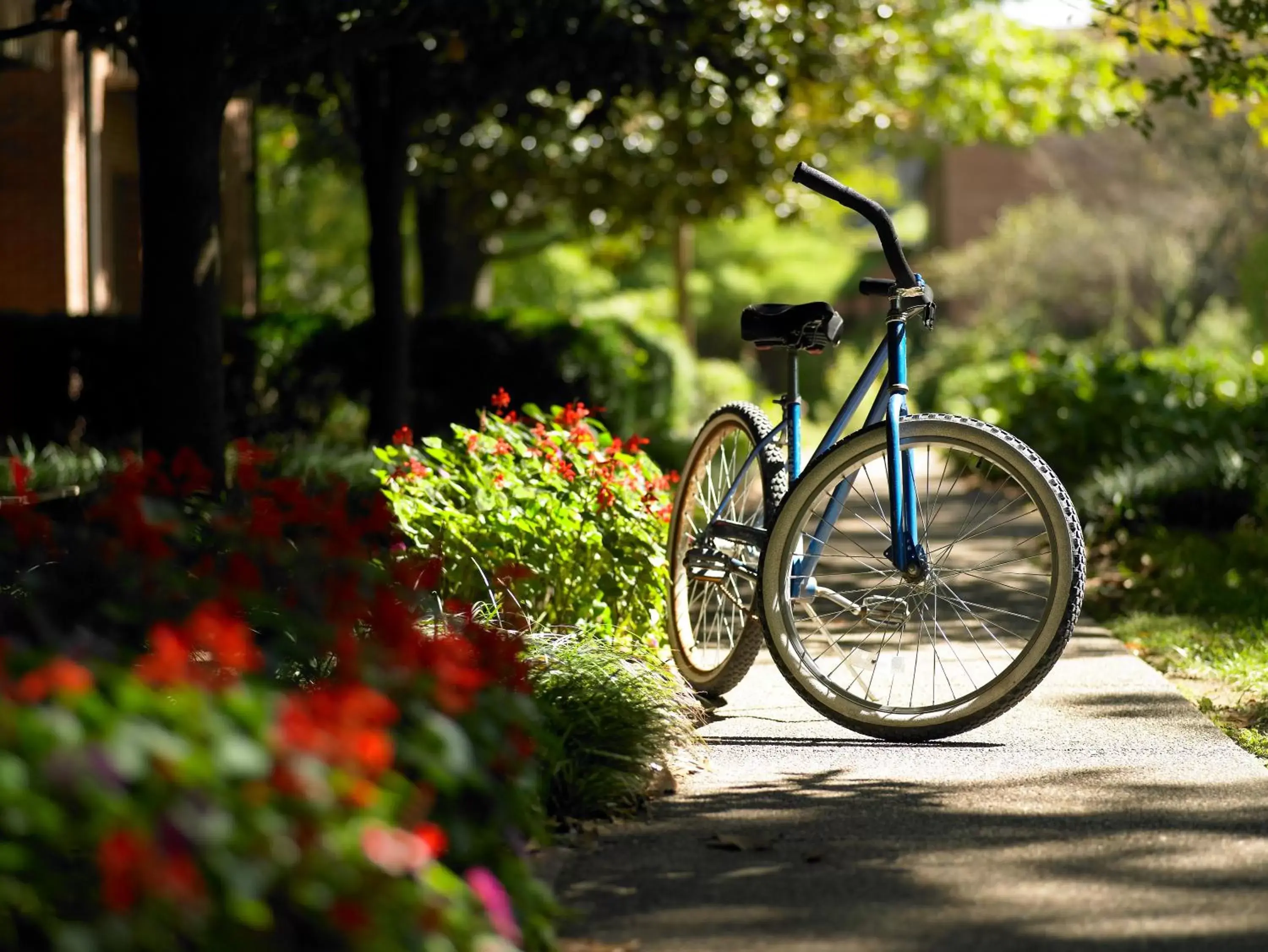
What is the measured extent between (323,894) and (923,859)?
1.80m

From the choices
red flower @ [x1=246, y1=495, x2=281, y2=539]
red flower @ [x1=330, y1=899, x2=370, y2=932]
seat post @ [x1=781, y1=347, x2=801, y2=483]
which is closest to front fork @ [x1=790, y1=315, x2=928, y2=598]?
seat post @ [x1=781, y1=347, x2=801, y2=483]

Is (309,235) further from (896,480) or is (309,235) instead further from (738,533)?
(896,480)

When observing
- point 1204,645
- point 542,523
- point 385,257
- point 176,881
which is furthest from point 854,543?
point 385,257

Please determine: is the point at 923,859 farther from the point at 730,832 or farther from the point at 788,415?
the point at 788,415

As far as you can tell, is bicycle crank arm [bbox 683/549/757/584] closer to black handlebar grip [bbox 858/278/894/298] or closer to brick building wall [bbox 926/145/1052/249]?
black handlebar grip [bbox 858/278/894/298]

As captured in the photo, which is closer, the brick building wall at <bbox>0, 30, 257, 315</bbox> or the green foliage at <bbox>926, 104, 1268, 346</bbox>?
the brick building wall at <bbox>0, 30, 257, 315</bbox>

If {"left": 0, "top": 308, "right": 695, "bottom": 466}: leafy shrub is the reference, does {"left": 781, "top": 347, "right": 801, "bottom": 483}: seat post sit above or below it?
below

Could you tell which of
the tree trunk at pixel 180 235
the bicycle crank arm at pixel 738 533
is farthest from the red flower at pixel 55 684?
the tree trunk at pixel 180 235

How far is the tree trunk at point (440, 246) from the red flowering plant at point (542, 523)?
12.1 meters

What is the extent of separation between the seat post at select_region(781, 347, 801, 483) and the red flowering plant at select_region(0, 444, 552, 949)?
1.93 m

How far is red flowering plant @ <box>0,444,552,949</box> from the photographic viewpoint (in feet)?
7.63

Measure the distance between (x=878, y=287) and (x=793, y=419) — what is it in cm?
59

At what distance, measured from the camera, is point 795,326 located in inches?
217

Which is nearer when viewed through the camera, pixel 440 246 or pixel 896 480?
pixel 896 480
